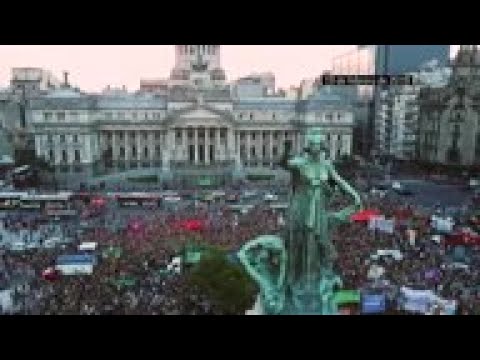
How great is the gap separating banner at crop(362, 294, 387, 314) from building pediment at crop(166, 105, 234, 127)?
72.7 ft

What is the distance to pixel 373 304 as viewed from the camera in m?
8.90

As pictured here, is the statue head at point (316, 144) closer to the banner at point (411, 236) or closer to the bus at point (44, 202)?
the banner at point (411, 236)

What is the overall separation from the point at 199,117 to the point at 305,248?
26031 mm

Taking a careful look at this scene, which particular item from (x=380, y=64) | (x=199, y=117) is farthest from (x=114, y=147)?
(x=380, y=64)

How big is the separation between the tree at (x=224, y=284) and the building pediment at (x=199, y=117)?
21.2 meters

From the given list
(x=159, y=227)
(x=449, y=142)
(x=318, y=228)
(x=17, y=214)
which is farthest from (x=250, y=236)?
(x=449, y=142)

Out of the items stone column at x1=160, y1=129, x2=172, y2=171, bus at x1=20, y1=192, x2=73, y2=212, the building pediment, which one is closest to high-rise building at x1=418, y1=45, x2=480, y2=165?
the building pediment

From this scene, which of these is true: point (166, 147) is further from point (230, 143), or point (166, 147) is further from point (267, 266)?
point (267, 266)

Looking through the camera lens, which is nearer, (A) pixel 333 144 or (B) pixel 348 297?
(B) pixel 348 297

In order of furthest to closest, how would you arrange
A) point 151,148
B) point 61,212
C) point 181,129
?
point 181,129 < point 151,148 < point 61,212

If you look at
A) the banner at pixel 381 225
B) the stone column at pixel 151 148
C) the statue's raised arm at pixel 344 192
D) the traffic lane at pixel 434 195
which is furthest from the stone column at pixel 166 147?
the statue's raised arm at pixel 344 192

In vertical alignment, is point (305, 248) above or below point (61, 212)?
above

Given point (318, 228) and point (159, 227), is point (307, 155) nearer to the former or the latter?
point (318, 228)

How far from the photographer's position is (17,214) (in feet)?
51.0
